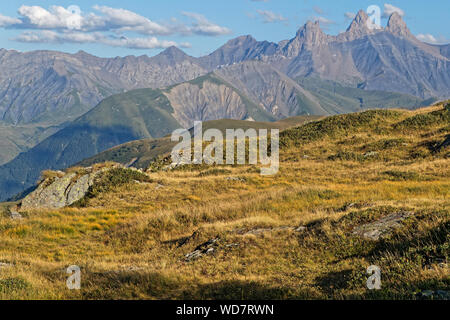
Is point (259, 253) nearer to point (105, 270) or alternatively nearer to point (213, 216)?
point (105, 270)

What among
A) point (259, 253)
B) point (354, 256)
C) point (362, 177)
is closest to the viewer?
point (354, 256)

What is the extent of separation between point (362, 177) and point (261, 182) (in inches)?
315

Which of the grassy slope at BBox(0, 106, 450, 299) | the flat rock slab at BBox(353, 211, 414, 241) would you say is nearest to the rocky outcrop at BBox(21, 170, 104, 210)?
the grassy slope at BBox(0, 106, 450, 299)

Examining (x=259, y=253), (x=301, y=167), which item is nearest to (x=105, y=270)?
(x=259, y=253)

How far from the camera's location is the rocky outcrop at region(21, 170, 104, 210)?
1083 inches

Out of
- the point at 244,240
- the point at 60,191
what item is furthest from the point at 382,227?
the point at 60,191

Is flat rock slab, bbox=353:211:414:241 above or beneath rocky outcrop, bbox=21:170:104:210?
beneath

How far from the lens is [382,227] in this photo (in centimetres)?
1298

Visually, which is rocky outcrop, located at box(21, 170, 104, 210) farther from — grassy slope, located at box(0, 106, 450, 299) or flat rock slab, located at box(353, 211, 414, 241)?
flat rock slab, located at box(353, 211, 414, 241)

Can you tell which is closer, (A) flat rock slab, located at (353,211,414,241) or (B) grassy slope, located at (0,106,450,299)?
(B) grassy slope, located at (0,106,450,299)

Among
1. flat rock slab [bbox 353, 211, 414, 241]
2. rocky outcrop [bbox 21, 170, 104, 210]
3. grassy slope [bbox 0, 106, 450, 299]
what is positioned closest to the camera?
grassy slope [bbox 0, 106, 450, 299]

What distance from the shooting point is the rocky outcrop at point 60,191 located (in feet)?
90.2

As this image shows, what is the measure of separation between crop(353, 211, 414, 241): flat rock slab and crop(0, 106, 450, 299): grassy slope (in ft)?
1.22
